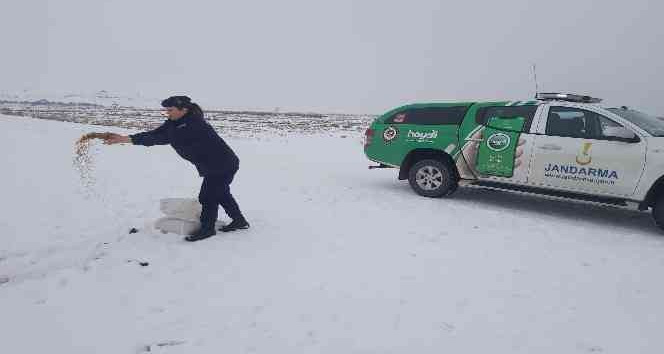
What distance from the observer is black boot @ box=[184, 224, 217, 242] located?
185 inches

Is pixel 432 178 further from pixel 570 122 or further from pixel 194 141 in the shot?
pixel 194 141

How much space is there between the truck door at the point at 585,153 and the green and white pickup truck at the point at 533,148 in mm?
12

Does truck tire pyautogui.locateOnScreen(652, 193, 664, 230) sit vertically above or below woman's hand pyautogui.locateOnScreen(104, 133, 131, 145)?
below

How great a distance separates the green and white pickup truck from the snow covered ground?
1.71ft

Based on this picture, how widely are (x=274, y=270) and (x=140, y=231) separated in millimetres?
2069

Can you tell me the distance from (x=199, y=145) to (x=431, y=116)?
178 inches

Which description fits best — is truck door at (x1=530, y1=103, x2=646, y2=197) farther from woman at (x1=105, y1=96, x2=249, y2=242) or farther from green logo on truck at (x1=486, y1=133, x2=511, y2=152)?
woman at (x1=105, y1=96, x2=249, y2=242)

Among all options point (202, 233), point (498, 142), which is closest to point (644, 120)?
point (498, 142)

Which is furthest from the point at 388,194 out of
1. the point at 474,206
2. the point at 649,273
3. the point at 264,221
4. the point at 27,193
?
the point at 27,193

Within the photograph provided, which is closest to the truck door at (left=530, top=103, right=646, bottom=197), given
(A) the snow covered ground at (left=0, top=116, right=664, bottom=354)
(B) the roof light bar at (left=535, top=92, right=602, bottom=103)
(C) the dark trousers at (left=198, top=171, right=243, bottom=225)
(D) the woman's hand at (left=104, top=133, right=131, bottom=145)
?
(B) the roof light bar at (left=535, top=92, right=602, bottom=103)

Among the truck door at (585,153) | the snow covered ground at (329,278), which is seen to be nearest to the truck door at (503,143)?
the truck door at (585,153)

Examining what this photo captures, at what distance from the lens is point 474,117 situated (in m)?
6.87

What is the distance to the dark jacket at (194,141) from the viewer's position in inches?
172

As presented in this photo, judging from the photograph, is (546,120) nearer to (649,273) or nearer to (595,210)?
(595,210)
